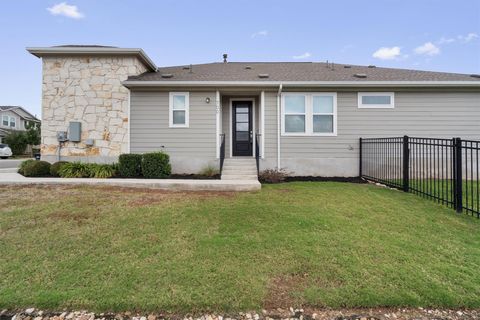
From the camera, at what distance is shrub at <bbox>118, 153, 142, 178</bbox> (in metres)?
8.06

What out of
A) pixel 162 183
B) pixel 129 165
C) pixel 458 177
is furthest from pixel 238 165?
pixel 458 177

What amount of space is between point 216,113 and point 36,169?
597 centimetres

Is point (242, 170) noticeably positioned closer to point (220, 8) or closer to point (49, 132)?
point (49, 132)

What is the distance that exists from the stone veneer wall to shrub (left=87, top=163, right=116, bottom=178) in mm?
756

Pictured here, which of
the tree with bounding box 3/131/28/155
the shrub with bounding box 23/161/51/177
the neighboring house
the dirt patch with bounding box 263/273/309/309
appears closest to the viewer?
the dirt patch with bounding box 263/273/309/309

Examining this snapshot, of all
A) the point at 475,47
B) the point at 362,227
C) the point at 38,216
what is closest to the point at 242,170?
the point at 362,227

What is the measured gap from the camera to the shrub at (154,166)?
26.2ft

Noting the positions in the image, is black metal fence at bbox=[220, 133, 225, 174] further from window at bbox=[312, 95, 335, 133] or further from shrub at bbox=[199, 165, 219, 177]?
window at bbox=[312, 95, 335, 133]

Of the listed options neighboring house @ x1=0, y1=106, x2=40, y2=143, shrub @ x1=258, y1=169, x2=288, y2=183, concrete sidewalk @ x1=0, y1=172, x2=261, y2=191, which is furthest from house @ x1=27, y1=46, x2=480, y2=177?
neighboring house @ x1=0, y1=106, x2=40, y2=143

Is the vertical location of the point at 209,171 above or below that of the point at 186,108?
below

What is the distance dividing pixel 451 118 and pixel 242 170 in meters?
7.30

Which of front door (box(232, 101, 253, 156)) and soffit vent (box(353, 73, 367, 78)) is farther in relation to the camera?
front door (box(232, 101, 253, 156))

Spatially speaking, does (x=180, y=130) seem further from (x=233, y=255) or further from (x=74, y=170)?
(x=233, y=255)

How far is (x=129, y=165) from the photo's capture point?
8.08 m
